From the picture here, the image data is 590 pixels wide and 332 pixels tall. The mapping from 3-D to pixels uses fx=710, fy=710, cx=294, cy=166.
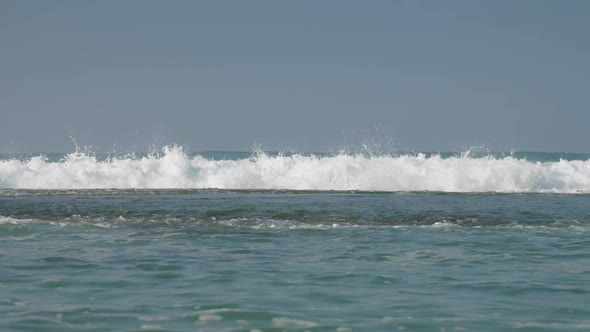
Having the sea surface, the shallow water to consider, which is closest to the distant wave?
the sea surface

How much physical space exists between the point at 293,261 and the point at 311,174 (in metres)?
28.9

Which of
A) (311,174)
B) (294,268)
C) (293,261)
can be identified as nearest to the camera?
(294,268)

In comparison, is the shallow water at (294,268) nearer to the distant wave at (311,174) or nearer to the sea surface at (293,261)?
the sea surface at (293,261)

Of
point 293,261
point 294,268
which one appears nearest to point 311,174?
point 293,261

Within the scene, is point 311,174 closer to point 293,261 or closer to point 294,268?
point 293,261

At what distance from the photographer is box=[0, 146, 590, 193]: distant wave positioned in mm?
41250

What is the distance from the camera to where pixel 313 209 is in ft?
82.1

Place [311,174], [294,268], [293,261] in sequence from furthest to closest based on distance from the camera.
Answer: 1. [311,174]
2. [293,261]
3. [294,268]

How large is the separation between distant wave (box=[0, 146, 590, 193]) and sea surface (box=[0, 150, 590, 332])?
7.88m

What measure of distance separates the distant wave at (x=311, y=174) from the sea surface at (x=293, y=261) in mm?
7885

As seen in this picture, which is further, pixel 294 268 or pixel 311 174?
pixel 311 174

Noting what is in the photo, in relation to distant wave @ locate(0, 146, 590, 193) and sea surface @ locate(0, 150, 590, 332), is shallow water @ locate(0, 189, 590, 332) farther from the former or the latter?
distant wave @ locate(0, 146, 590, 193)

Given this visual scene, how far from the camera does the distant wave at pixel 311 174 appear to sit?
135ft

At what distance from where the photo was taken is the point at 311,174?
4334 cm
